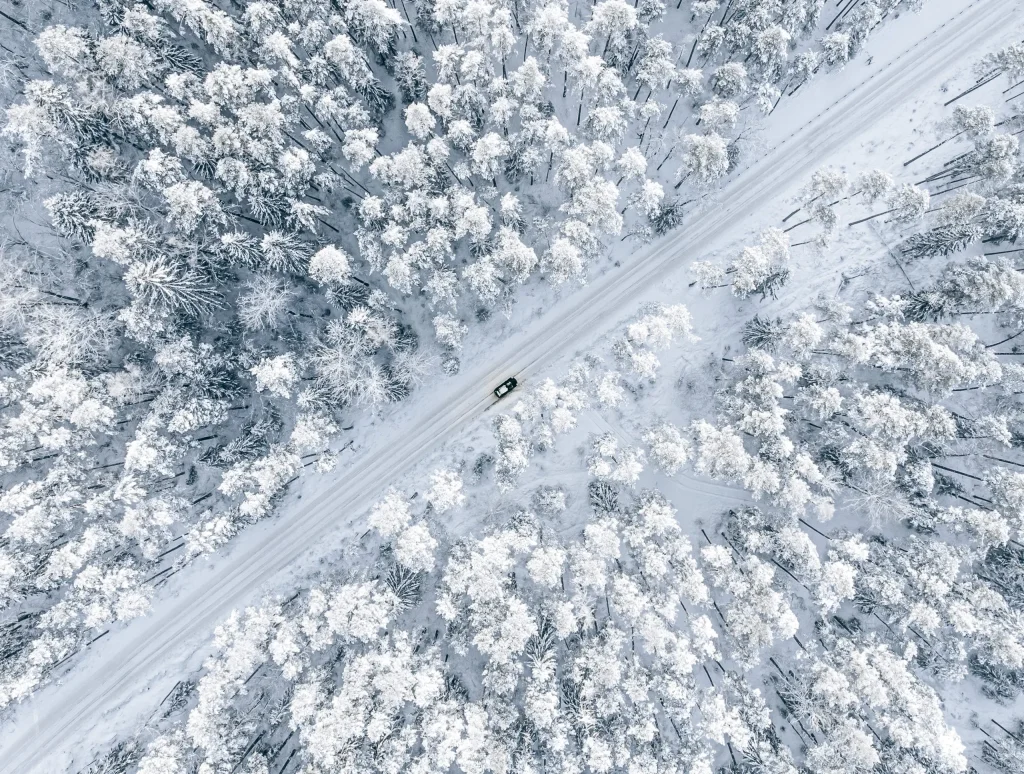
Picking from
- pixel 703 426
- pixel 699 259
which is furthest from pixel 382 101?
pixel 703 426

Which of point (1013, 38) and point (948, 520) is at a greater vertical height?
point (1013, 38)

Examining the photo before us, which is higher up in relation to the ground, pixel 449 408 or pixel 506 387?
pixel 449 408

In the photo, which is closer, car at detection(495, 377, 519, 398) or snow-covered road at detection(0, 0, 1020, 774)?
snow-covered road at detection(0, 0, 1020, 774)

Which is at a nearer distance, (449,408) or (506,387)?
(506,387)

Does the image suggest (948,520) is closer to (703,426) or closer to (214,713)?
(703,426)
